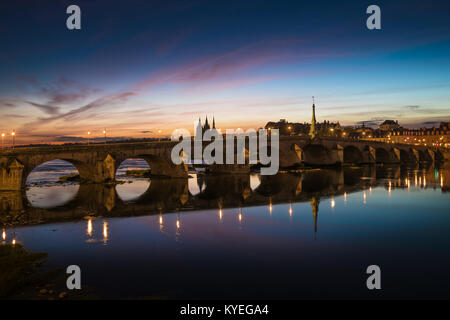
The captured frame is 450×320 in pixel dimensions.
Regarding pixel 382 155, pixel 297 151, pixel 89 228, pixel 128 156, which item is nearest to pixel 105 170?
pixel 128 156

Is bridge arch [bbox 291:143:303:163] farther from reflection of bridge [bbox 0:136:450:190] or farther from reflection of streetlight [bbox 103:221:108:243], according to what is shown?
reflection of streetlight [bbox 103:221:108:243]

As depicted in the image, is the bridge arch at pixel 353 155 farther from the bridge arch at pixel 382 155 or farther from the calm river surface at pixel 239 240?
the calm river surface at pixel 239 240

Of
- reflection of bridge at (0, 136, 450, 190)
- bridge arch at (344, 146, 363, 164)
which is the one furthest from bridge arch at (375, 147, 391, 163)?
bridge arch at (344, 146, 363, 164)

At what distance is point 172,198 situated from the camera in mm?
40000

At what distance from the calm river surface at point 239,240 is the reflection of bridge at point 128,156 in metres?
3.65

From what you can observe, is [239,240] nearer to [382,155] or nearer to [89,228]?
[89,228]

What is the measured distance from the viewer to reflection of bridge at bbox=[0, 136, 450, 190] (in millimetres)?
40656

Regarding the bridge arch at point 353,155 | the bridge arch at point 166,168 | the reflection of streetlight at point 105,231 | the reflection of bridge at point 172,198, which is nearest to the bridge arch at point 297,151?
the reflection of bridge at point 172,198

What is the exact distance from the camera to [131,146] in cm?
5097

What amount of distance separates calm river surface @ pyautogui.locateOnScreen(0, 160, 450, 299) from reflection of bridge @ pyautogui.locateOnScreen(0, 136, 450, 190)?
3.65 meters

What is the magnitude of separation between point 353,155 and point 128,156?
73.8 metres
